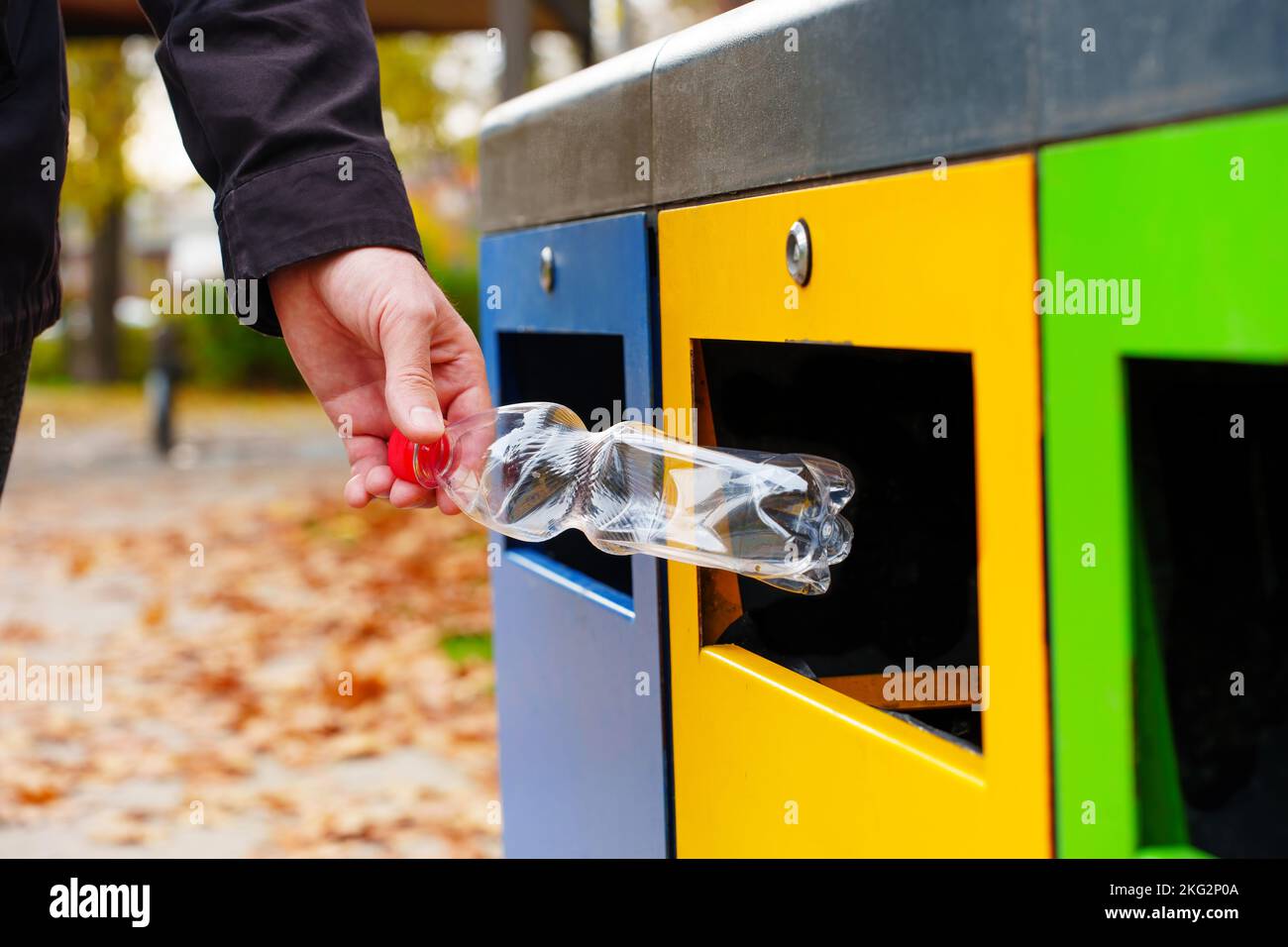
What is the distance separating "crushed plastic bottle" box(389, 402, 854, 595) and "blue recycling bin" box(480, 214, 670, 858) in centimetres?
6

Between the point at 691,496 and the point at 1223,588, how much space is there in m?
0.56

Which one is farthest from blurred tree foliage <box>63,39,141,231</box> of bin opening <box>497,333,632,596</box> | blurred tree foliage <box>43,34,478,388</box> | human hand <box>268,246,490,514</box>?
human hand <box>268,246,490,514</box>

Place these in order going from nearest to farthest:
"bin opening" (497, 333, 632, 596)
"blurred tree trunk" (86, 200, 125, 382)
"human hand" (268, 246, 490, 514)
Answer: "human hand" (268, 246, 490, 514), "bin opening" (497, 333, 632, 596), "blurred tree trunk" (86, 200, 125, 382)

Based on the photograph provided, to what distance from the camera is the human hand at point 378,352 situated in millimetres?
1373

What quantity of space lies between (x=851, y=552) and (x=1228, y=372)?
0.47 m

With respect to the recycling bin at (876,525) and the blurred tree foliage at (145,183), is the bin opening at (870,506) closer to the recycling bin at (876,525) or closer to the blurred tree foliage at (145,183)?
the recycling bin at (876,525)

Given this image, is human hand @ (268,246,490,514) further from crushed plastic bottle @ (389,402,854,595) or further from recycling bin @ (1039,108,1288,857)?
recycling bin @ (1039,108,1288,857)

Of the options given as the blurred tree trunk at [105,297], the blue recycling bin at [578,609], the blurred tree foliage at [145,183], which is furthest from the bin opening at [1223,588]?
the blurred tree trunk at [105,297]

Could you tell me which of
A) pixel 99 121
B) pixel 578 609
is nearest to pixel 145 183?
pixel 99 121

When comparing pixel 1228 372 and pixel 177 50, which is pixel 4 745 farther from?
pixel 1228 372

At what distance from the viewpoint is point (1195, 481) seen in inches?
58.0

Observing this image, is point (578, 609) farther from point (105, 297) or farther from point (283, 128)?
point (105, 297)

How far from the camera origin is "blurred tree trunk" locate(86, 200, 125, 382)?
1773 cm
